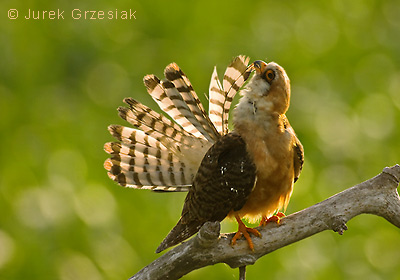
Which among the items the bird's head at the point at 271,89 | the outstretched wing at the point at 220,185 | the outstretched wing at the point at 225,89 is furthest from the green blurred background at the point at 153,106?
the outstretched wing at the point at 220,185

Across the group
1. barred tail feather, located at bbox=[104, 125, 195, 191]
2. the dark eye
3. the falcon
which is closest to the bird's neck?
Result: the falcon

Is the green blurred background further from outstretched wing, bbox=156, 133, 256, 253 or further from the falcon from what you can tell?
outstretched wing, bbox=156, 133, 256, 253

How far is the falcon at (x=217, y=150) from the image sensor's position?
4043 mm

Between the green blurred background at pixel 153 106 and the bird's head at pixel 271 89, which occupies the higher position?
the bird's head at pixel 271 89

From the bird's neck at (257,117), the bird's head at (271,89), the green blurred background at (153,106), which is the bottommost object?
the green blurred background at (153,106)

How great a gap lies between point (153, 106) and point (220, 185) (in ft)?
18.5

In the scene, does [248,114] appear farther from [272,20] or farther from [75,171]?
[272,20]

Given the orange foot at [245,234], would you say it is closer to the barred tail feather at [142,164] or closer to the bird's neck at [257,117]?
the bird's neck at [257,117]

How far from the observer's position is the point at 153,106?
379 inches

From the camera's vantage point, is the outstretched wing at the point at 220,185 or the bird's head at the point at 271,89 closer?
the outstretched wing at the point at 220,185

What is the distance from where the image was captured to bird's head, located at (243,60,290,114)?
4184 millimetres

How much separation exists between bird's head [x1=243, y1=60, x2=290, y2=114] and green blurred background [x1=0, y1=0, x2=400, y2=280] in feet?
6.60

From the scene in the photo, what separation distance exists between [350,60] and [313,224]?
849 cm

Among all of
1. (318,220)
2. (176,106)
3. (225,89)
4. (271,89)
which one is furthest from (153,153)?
(318,220)
